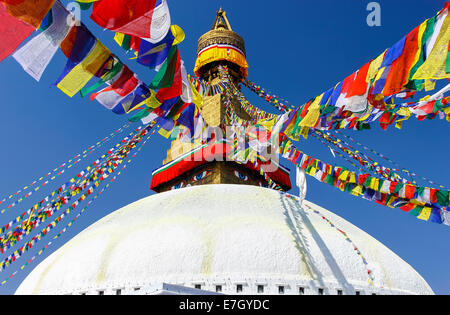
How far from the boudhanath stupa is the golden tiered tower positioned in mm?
2057

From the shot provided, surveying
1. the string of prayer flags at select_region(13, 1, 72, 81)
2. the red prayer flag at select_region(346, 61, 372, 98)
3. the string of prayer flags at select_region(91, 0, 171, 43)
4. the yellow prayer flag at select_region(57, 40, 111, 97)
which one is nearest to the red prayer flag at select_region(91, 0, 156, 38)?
the string of prayer flags at select_region(91, 0, 171, 43)

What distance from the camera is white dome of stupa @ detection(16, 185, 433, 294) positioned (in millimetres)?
4633

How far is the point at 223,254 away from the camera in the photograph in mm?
4824

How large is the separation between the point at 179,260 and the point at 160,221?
3.44ft

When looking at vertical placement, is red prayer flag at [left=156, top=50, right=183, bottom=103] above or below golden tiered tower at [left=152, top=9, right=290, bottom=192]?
below

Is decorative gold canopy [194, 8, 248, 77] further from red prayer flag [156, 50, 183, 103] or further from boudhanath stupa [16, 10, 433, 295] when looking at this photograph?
red prayer flag [156, 50, 183, 103]

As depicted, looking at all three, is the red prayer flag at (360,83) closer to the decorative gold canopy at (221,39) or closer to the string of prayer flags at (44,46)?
the string of prayer flags at (44,46)

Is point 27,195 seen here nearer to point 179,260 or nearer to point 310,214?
point 179,260

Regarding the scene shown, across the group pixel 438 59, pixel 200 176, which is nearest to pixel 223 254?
pixel 438 59

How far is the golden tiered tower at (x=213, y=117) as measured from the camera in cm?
912

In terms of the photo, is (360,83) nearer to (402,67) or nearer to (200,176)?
(402,67)

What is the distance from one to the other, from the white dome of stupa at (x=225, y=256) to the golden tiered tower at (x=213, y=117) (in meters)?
2.78

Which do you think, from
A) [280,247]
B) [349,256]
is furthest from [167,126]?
[349,256]

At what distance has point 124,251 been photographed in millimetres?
5090
